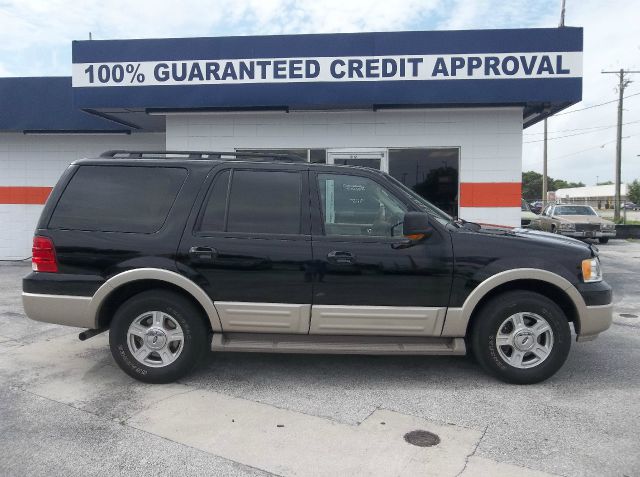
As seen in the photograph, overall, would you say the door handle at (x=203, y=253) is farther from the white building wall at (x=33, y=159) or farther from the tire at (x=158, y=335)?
the white building wall at (x=33, y=159)

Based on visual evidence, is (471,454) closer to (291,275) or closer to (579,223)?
(291,275)

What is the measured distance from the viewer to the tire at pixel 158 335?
4402 millimetres

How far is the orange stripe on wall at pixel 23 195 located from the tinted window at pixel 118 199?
910cm

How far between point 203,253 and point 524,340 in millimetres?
2827

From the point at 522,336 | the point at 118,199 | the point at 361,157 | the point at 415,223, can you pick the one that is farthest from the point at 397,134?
the point at 118,199

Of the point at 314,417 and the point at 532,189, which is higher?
the point at 532,189

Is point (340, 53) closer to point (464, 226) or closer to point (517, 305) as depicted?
point (464, 226)

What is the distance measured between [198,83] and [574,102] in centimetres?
659

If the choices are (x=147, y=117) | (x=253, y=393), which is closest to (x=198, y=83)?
(x=147, y=117)

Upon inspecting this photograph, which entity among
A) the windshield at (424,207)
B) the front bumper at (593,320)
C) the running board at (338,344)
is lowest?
the running board at (338,344)

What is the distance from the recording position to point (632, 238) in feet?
69.7

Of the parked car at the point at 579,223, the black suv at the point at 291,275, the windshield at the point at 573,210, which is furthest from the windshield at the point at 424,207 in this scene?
the windshield at the point at 573,210

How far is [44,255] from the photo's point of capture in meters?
4.43

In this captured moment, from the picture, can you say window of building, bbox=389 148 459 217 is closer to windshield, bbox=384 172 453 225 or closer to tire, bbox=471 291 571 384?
windshield, bbox=384 172 453 225
